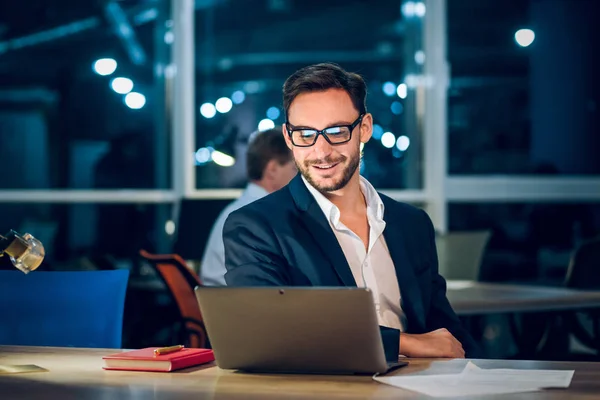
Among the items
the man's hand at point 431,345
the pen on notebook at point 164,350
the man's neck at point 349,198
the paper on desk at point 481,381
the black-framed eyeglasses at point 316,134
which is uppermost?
the black-framed eyeglasses at point 316,134

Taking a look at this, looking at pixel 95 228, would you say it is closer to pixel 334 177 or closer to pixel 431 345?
pixel 334 177

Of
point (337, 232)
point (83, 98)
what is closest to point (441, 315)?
point (337, 232)

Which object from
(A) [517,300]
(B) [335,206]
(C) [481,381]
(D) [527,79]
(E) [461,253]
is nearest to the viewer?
(C) [481,381]

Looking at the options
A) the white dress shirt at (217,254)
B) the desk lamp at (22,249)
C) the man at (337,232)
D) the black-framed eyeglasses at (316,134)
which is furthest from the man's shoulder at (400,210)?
the white dress shirt at (217,254)

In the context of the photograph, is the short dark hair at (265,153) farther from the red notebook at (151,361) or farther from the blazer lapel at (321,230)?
the red notebook at (151,361)

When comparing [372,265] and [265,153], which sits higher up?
[265,153]

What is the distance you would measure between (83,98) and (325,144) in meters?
5.02

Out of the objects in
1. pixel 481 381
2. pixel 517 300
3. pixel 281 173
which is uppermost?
pixel 281 173

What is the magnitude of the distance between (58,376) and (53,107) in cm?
555

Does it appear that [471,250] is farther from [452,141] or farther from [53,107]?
[53,107]

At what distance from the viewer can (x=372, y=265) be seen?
275 cm

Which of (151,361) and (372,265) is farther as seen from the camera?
(372,265)

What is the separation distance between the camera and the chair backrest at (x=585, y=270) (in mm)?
4840

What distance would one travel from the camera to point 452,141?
7.16m
